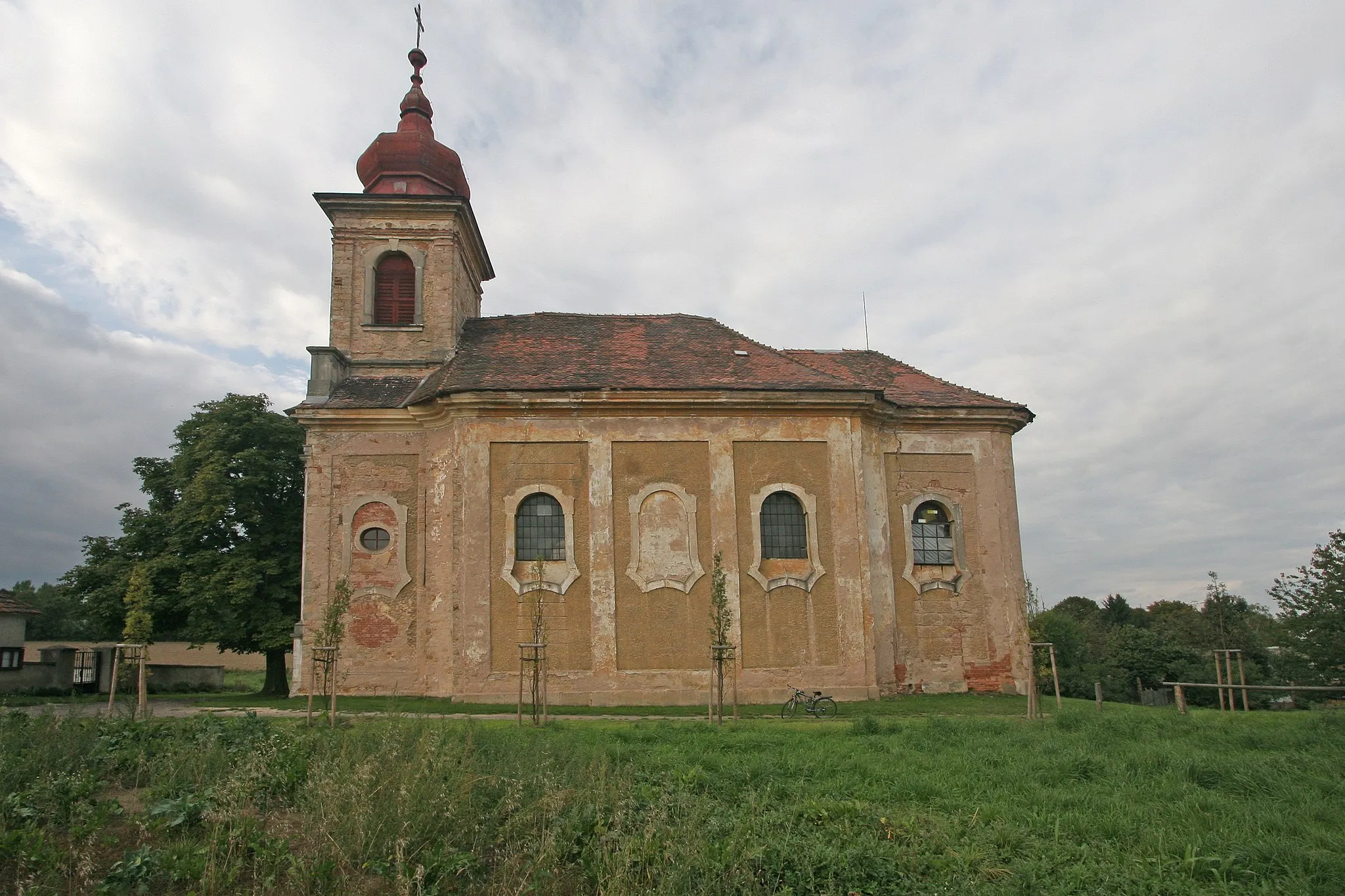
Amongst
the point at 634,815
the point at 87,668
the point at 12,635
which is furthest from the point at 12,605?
→ the point at 634,815

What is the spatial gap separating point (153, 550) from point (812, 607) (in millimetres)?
20218

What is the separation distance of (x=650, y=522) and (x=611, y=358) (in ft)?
16.3

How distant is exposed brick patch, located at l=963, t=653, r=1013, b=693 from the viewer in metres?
22.9

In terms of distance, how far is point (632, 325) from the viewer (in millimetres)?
26250

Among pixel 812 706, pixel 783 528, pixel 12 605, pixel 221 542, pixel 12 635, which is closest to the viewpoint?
pixel 812 706

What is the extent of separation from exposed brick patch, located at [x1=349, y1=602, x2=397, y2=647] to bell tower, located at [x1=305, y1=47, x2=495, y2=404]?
6700 millimetres

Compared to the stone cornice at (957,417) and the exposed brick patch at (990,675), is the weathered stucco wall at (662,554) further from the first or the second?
the exposed brick patch at (990,675)

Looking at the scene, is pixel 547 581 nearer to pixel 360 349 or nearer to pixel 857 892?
pixel 360 349

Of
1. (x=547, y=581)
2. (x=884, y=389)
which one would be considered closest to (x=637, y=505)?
(x=547, y=581)

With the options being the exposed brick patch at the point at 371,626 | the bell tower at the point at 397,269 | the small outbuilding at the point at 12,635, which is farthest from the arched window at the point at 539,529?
the small outbuilding at the point at 12,635

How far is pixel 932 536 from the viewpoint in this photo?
2395cm

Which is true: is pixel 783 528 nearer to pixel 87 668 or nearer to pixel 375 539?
pixel 375 539

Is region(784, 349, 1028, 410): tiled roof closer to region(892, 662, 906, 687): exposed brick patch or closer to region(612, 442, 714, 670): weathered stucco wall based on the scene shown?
region(612, 442, 714, 670): weathered stucco wall

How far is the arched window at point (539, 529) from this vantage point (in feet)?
70.6
